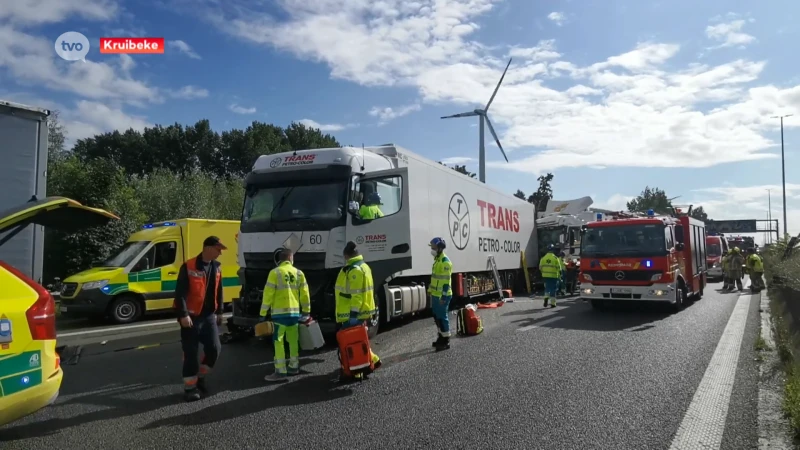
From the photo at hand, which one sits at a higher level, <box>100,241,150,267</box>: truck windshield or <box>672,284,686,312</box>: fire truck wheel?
<box>100,241,150,267</box>: truck windshield

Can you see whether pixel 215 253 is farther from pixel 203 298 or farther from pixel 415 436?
pixel 415 436

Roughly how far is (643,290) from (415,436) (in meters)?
8.70

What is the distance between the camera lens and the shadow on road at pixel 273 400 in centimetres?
490

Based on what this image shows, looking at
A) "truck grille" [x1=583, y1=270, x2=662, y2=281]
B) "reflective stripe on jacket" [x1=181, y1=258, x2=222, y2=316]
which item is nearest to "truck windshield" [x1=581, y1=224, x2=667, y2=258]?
"truck grille" [x1=583, y1=270, x2=662, y2=281]

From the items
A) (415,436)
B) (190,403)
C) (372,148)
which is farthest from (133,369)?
(372,148)

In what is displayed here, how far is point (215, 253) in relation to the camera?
19.1 ft

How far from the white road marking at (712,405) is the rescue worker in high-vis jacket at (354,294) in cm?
344

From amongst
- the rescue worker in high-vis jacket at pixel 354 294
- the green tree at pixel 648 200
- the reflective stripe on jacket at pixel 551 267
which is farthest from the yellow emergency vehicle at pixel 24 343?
the green tree at pixel 648 200

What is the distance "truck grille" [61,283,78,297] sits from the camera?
1212cm

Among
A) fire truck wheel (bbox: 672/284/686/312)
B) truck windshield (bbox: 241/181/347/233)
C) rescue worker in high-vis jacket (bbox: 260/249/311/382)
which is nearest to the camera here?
rescue worker in high-vis jacket (bbox: 260/249/311/382)

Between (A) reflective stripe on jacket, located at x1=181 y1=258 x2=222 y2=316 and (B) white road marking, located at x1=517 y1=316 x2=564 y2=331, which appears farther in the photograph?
(B) white road marking, located at x1=517 y1=316 x2=564 y2=331

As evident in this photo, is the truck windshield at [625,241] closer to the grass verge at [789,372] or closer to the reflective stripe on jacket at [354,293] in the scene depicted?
the grass verge at [789,372]

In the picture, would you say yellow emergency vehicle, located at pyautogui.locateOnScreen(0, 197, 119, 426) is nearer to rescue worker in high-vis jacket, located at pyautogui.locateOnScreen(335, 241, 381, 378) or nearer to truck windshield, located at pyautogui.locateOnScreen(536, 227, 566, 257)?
rescue worker in high-vis jacket, located at pyautogui.locateOnScreen(335, 241, 381, 378)

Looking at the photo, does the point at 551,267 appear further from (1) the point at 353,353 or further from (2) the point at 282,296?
(2) the point at 282,296
